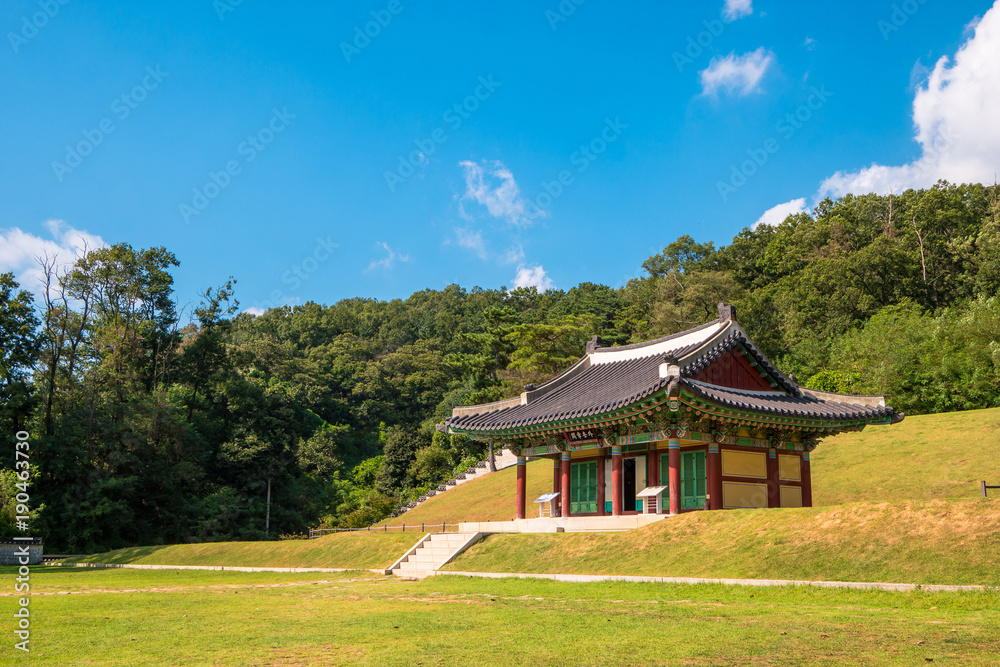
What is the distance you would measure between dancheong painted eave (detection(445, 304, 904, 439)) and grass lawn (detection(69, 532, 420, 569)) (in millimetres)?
4711

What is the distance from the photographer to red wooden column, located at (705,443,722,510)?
A: 68.3 feet

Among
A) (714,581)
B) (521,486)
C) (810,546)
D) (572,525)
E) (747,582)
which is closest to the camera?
(747,582)

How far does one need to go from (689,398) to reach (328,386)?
77.4m

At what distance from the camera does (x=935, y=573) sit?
12.3 m

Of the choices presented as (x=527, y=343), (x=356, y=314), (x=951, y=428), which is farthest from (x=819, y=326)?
(x=356, y=314)

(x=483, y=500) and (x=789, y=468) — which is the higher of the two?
(x=789, y=468)

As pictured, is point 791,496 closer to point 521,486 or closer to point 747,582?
point 521,486

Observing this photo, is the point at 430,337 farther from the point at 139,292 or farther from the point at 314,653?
the point at 314,653

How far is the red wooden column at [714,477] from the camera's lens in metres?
20.8

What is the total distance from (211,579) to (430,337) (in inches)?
3809

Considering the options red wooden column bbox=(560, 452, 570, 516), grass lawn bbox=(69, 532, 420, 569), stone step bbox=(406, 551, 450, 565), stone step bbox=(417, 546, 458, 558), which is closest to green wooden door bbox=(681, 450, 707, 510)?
red wooden column bbox=(560, 452, 570, 516)

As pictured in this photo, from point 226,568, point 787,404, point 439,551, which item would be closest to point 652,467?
point 787,404

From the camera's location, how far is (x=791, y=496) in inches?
920

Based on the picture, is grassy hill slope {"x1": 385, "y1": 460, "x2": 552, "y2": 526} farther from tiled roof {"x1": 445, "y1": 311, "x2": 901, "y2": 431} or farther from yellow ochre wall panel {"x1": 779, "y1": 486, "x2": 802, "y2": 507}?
yellow ochre wall panel {"x1": 779, "y1": 486, "x2": 802, "y2": 507}
